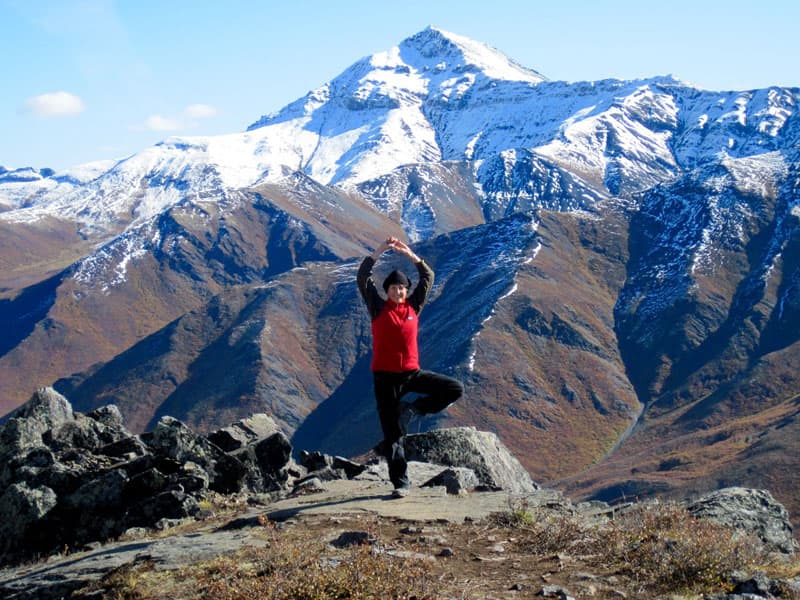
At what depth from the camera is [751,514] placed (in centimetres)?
Result: 1733

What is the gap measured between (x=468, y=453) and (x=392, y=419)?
22.1 feet

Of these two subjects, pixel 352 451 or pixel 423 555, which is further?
pixel 352 451

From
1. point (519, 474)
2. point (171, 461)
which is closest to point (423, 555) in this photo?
point (171, 461)

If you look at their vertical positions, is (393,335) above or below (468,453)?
above

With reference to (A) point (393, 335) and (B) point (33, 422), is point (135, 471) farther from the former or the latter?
(A) point (393, 335)

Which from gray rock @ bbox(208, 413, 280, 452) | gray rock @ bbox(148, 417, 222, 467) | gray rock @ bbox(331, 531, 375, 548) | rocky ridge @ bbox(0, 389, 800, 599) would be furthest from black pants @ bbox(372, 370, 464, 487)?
gray rock @ bbox(208, 413, 280, 452)

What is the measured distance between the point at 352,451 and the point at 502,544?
176 meters

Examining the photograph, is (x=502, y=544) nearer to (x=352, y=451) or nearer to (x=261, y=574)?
(x=261, y=574)

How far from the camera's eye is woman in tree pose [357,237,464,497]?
15.6 m

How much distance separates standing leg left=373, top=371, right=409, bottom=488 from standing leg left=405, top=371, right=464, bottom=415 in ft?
1.03

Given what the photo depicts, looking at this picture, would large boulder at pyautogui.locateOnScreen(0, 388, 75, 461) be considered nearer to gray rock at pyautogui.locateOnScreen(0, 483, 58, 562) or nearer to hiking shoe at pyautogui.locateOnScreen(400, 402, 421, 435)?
gray rock at pyautogui.locateOnScreen(0, 483, 58, 562)

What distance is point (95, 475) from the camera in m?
19.3

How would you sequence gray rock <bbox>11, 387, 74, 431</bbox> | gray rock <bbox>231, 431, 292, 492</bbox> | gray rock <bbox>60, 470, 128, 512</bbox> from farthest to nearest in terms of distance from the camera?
gray rock <bbox>11, 387, 74, 431</bbox> < gray rock <bbox>231, 431, 292, 492</bbox> < gray rock <bbox>60, 470, 128, 512</bbox>

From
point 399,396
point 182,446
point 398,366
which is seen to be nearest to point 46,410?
point 182,446
